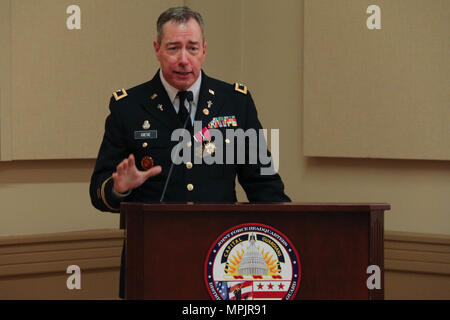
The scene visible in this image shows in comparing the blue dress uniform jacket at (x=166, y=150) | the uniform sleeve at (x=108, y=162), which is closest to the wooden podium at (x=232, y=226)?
the uniform sleeve at (x=108, y=162)

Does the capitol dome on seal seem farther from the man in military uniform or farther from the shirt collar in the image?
the shirt collar

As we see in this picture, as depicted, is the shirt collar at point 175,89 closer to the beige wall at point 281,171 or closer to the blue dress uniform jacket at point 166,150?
the blue dress uniform jacket at point 166,150

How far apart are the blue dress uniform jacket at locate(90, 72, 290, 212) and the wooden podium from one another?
1.80 feet

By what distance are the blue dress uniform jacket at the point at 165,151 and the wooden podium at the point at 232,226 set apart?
0.55m

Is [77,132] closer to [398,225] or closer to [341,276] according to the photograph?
[398,225]

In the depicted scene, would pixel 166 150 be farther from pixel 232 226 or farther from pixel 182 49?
pixel 232 226

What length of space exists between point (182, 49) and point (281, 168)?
1794 mm

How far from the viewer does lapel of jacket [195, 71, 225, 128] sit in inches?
87.8

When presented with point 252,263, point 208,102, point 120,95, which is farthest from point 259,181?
point 252,263

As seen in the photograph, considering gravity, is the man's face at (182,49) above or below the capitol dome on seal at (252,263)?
above

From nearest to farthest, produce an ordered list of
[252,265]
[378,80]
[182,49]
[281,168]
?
[252,265]
[182,49]
[378,80]
[281,168]

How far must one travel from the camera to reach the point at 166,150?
220cm

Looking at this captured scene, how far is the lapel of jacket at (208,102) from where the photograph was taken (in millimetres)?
2230

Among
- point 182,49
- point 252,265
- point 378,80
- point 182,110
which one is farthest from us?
point 378,80
